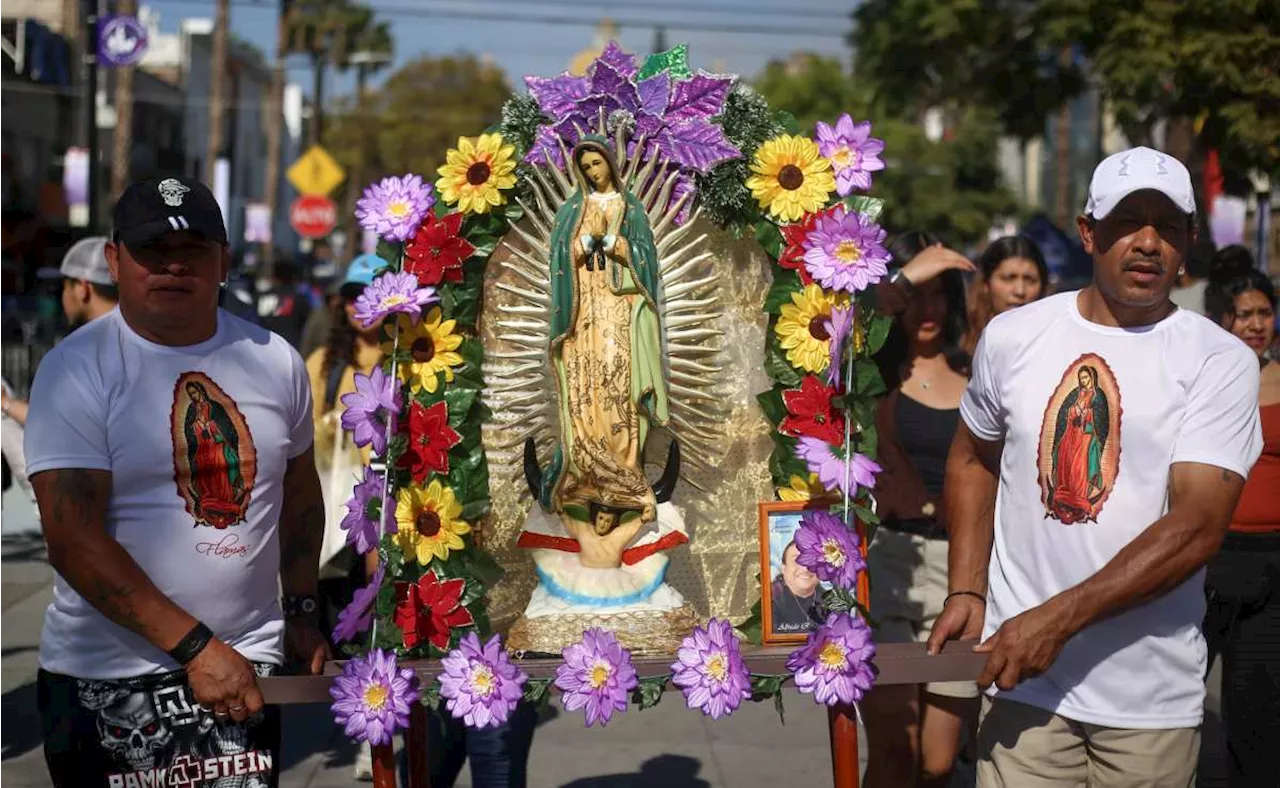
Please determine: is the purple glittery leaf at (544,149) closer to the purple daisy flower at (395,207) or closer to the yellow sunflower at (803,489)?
the purple daisy flower at (395,207)

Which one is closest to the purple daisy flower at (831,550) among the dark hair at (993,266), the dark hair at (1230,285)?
the dark hair at (993,266)

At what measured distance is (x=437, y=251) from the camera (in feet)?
14.7

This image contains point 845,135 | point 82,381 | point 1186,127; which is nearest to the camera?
point 82,381

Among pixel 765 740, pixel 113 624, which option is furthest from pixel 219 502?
pixel 765 740

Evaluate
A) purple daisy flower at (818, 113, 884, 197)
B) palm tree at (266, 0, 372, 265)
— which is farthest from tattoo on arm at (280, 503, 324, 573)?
palm tree at (266, 0, 372, 265)

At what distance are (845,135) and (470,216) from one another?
3.48 feet

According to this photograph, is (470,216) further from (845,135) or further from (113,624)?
(113,624)

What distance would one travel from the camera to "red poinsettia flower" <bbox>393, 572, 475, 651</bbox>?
4.34 metres

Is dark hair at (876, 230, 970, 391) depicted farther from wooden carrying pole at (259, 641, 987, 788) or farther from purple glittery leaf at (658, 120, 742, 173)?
wooden carrying pole at (259, 641, 987, 788)

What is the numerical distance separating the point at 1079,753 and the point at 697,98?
202cm

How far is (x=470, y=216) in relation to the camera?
4.59m

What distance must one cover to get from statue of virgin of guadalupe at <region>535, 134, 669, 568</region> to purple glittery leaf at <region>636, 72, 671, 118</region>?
160 millimetres

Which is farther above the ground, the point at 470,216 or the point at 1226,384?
the point at 470,216

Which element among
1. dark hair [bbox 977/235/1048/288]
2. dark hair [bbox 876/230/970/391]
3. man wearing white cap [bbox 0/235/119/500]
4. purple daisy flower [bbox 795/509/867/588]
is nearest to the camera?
purple daisy flower [bbox 795/509/867/588]
